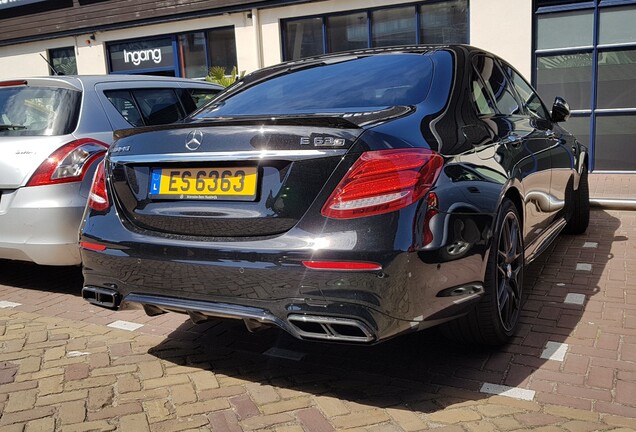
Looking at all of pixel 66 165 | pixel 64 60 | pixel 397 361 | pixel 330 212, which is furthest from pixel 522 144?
pixel 64 60

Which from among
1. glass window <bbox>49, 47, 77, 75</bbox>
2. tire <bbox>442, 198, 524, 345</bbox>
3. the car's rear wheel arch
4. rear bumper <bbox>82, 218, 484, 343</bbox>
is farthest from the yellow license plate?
glass window <bbox>49, 47, 77, 75</bbox>

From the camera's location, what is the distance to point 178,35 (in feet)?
42.5

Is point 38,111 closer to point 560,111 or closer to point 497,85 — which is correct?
point 497,85

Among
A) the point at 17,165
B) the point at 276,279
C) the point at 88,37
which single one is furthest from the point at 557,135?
the point at 88,37

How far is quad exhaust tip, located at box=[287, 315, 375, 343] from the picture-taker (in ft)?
7.84

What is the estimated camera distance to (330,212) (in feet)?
7.97

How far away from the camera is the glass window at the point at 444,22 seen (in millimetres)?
10000

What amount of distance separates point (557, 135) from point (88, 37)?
40.6ft

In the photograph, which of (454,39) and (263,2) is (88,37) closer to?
(263,2)

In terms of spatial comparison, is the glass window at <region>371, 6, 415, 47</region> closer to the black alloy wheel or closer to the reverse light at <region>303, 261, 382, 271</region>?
the black alloy wheel

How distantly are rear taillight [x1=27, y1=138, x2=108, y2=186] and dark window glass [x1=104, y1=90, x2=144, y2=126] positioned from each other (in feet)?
1.97

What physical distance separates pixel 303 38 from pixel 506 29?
377 centimetres

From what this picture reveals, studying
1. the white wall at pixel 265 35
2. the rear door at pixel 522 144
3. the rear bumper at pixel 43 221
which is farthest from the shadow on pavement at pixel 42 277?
the white wall at pixel 265 35

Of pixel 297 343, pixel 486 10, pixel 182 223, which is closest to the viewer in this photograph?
pixel 182 223
